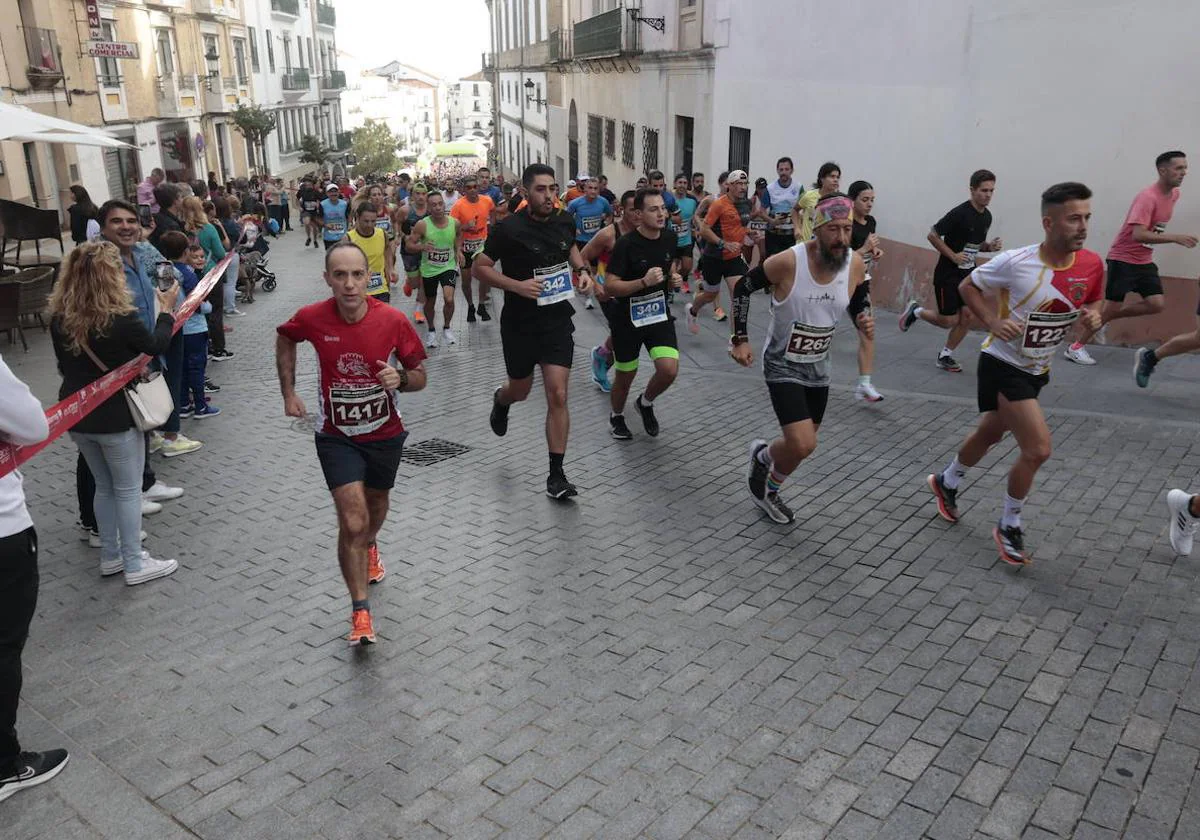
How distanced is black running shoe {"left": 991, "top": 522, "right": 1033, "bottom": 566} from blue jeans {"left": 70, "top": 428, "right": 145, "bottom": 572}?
15.2ft

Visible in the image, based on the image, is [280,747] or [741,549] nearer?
[280,747]

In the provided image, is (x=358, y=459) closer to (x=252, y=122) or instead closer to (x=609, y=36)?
(x=609, y=36)

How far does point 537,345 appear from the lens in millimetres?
6676

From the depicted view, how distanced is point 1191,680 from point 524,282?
426cm

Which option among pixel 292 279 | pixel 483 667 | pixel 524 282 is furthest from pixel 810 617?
pixel 292 279

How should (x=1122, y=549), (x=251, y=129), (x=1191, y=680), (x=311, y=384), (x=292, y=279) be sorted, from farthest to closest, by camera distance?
(x=251, y=129) → (x=292, y=279) → (x=311, y=384) → (x=1122, y=549) → (x=1191, y=680)

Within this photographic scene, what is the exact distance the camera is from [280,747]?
12.6 feet

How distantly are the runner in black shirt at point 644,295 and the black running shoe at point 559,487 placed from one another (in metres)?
1.32

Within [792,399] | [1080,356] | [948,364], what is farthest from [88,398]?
[1080,356]

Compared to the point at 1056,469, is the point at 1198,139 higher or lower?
higher

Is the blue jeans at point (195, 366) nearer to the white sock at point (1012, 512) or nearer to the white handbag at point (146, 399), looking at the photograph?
the white handbag at point (146, 399)

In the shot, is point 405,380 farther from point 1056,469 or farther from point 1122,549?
point 1056,469

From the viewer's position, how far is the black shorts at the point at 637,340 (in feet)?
24.1

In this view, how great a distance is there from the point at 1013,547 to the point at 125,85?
33472 millimetres
